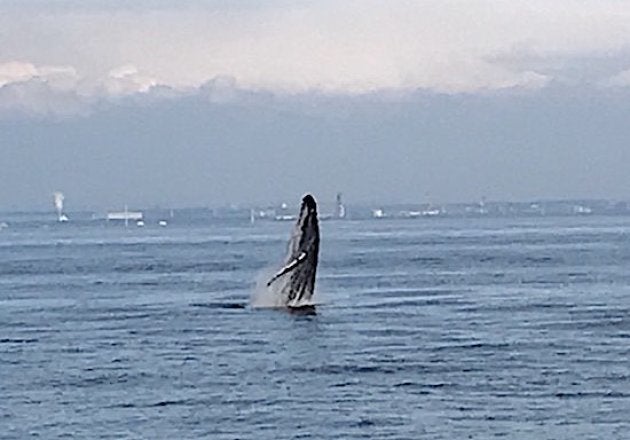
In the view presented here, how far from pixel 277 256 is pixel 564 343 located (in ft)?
344

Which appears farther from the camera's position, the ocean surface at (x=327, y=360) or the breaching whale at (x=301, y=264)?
the breaching whale at (x=301, y=264)

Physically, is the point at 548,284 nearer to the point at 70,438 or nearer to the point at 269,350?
the point at 269,350

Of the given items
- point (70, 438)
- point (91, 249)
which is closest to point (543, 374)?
point (70, 438)

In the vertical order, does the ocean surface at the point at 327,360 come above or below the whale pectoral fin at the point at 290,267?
below

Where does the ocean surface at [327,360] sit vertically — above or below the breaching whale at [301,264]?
below

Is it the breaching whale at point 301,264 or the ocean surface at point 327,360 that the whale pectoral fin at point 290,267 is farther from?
the ocean surface at point 327,360

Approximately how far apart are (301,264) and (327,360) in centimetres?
2212

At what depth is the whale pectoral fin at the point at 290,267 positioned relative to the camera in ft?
258

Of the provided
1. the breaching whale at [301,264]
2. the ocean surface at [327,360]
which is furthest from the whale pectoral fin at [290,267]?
the ocean surface at [327,360]

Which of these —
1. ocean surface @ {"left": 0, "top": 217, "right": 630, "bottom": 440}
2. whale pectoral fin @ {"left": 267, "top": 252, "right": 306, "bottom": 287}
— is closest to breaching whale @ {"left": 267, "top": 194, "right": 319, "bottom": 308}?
whale pectoral fin @ {"left": 267, "top": 252, "right": 306, "bottom": 287}

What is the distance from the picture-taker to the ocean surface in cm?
4347

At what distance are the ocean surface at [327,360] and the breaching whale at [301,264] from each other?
6.62 feet

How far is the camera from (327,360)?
5769cm

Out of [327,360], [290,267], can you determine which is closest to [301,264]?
[290,267]
